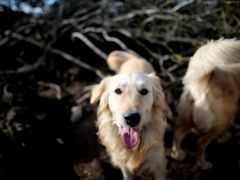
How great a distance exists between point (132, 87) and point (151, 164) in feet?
3.16

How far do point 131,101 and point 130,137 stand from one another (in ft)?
1.46

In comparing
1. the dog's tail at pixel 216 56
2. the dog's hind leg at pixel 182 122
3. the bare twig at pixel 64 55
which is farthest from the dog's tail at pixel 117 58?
the dog's tail at pixel 216 56

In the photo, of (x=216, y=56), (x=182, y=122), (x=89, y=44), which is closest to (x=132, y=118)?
(x=216, y=56)

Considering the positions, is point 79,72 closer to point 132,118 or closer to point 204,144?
point 204,144

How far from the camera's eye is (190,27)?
5.14m

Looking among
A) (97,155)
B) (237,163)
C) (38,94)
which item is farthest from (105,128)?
(38,94)

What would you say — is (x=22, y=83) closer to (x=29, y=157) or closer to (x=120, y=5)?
(x=29, y=157)

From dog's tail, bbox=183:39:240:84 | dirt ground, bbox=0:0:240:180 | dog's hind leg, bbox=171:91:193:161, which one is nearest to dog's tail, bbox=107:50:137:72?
dirt ground, bbox=0:0:240:180

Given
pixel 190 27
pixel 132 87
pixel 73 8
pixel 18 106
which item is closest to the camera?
pixel 132 87

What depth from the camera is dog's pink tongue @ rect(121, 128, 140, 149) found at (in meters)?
3.12

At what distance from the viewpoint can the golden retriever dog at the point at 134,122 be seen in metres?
3.00

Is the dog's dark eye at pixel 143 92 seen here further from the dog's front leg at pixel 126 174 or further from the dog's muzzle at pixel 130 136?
the dog's front leg at pixel 126 174

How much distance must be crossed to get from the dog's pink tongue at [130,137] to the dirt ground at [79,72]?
870 millimetres

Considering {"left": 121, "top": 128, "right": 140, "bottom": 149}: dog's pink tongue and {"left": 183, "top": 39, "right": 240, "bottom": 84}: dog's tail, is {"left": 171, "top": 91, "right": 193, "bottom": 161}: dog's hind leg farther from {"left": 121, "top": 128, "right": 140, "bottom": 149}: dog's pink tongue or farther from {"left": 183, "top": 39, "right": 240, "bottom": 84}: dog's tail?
{"left": 121, "top": 128, "right": 140, "bottom": 149}: dog's pink tongue
